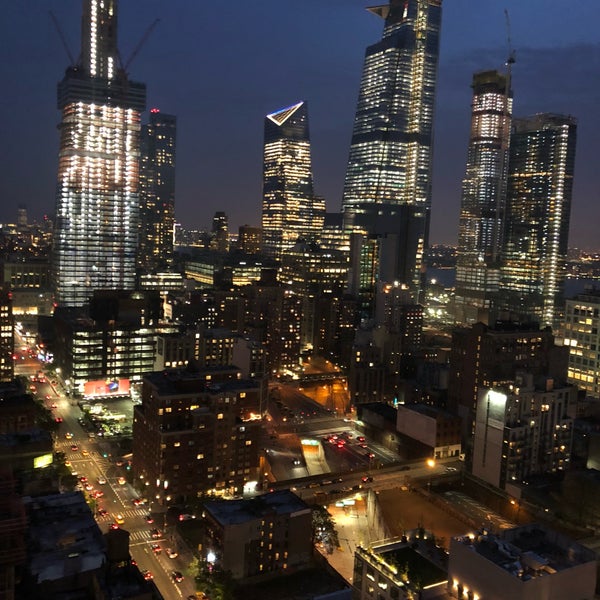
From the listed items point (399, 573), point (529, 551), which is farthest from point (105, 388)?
point (529, 551)

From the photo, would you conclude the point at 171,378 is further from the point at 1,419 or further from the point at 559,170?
the point at 559,170

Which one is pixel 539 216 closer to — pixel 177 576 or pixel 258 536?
pixel 258 536

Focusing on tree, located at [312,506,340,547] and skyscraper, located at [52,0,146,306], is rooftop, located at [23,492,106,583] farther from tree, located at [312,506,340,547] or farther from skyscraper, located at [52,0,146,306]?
skyscraper, located at [52,0,146,306]

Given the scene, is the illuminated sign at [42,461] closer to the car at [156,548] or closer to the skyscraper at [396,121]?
the car at [156,548]

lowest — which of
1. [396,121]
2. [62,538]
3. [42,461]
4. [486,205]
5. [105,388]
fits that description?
[105,388]

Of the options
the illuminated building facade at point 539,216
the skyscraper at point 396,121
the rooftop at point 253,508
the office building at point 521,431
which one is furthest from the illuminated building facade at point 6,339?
the illuminated building facade at point 539,216

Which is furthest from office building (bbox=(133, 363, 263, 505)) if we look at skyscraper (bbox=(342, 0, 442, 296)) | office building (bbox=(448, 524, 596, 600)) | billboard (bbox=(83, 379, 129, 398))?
skyscraper (bbox=(342, 0, 442, 296))
